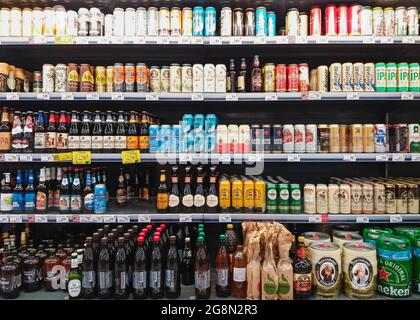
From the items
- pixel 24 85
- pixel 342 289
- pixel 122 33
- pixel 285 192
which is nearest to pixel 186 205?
pixel 285 192

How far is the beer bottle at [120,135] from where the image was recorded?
2502 mm

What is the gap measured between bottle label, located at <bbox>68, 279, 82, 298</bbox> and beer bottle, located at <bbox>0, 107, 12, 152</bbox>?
1309 mm

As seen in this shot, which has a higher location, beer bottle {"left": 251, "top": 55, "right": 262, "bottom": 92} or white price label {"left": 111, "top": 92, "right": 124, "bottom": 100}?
beer bottle {"left": 251, "top": 55, "right": 262, "bottom": 92}

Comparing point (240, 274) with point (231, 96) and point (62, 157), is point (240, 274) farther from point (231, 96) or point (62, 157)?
point (62, 157)

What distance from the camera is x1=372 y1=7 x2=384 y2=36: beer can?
2479 mm

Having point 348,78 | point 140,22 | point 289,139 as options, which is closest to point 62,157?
point 140,22

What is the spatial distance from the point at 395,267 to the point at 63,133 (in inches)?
107

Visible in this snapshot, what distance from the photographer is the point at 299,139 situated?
8.07 feet

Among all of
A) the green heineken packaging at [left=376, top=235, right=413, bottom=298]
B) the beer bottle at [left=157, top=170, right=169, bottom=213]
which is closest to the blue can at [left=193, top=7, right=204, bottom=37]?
the beer bottle at [left=157, top=170, right=169, bottom=213]

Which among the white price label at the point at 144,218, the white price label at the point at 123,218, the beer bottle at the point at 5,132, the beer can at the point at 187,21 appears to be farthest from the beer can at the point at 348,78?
the beer bottle at the point at 5,132

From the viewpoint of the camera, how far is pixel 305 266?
1.93 m

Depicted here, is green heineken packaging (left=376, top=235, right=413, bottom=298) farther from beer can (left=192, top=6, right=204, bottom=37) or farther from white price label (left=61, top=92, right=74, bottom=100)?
white price label (left=61, top=92, right=74, bottom=100)

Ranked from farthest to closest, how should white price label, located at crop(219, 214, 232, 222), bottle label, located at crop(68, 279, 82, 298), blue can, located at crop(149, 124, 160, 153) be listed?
1. blue can, located at crop(149, 124, 160, 153)
2. white price label, located at crop(219, 214, 232, 222)
3. bottle label, located at crop(68, 279, 82, 298)
